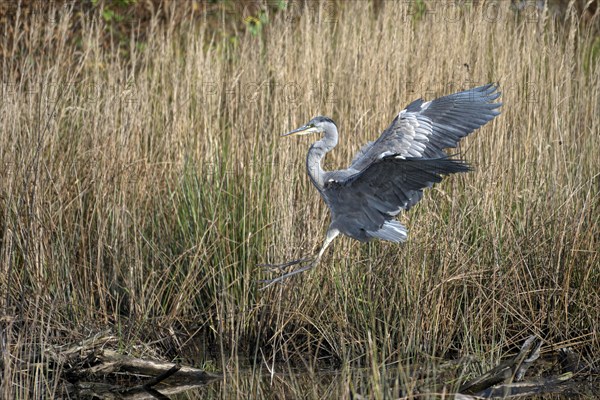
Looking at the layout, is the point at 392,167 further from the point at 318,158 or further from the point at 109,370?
the point at 109,370

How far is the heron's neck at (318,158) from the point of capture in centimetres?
397

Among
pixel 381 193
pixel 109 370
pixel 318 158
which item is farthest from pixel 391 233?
pixel 109 370

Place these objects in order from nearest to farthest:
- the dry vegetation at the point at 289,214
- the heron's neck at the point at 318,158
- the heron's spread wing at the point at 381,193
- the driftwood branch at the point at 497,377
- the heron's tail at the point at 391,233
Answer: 1. the heron's spread wing at the point at 381,193
2. the driftwood branch at the point at 497,377
3. the heron's tail at the point at 391,233
4. the heron's neck at the point at 318,158
5. the dry vegetation at the point at 289,214

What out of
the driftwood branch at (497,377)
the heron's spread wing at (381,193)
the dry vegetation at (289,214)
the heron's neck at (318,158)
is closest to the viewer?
the heron's spread wing at (381,193)

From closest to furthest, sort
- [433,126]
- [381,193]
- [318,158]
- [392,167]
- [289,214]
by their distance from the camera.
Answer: [392,167], [381,193], [318,158], [433,126], [289,214]

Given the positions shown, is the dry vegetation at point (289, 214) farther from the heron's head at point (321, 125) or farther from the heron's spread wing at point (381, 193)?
the heron's head at point (321, 125)

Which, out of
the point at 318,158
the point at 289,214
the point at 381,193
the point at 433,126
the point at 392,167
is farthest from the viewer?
the point at 289,214

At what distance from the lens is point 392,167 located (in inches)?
140

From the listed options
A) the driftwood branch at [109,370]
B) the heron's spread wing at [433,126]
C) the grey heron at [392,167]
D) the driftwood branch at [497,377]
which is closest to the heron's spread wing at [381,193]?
the grey heron at [392,167]

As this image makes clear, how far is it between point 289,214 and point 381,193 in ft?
2.93

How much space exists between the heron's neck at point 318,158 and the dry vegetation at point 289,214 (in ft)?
1.85

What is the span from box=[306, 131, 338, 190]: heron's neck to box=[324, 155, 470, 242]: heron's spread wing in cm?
5

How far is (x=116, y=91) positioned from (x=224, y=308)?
1.62 m

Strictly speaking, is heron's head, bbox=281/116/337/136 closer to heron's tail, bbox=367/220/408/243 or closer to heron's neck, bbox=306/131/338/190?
heron's neck, bbox=306/131/338/190
